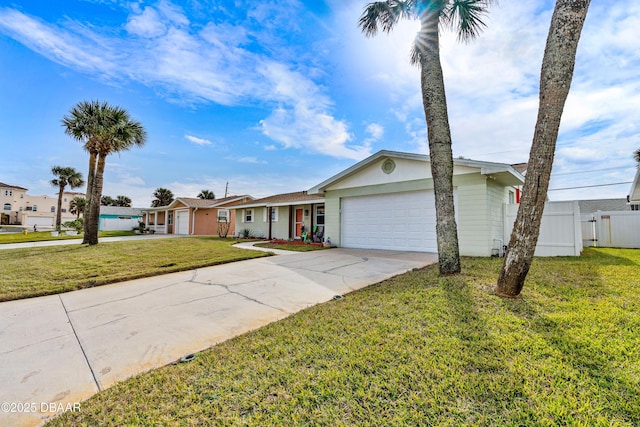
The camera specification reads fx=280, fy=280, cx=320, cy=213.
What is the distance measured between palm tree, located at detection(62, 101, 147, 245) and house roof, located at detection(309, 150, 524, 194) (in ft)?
34.7

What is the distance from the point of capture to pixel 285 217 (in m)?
18.6

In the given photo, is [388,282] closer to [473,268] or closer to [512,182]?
[473,268]

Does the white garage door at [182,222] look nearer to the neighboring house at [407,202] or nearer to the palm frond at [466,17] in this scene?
the neighboring house at [407,202]

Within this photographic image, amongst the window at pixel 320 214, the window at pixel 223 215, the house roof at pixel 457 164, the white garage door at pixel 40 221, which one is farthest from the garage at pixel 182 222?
the white garage door at pixel 40 221

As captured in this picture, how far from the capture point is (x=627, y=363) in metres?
2.45

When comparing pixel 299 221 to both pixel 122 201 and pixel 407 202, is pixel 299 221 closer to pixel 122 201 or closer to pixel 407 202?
pixel 407 202

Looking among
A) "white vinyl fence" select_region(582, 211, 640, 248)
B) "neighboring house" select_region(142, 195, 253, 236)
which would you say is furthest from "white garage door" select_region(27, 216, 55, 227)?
"white vinyl fence" select_region(582, 211, 640, 248)

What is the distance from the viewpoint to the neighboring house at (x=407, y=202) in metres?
9.12

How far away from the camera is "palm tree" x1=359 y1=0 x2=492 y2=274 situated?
5.81 metres

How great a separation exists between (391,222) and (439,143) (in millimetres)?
5701

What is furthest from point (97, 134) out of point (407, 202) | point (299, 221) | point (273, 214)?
point (407, 202)

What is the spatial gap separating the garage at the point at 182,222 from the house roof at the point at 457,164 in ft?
58.6

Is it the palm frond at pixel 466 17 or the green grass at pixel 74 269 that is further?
the palm frond at pixel 466 17

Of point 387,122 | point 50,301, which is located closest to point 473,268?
point 387,122
